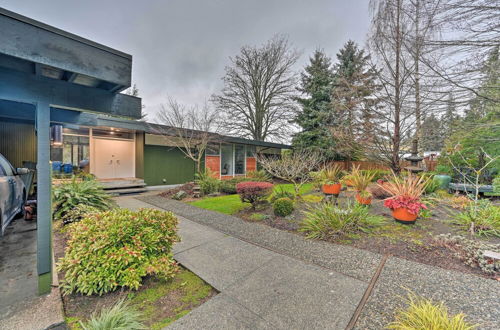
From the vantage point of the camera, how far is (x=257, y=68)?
16203 mm

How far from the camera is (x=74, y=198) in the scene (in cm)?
433

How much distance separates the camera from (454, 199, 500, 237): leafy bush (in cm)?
365

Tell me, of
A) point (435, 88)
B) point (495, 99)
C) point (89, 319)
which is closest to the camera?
point (89, 319)

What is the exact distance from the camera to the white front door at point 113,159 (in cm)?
859

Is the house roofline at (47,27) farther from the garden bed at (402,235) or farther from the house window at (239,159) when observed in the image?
the house window at (239,159)

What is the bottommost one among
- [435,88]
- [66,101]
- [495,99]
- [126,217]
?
[126,217]

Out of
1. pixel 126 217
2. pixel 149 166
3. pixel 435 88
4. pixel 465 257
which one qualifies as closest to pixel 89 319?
pixel 126 217

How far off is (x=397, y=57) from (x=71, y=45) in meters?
8.02

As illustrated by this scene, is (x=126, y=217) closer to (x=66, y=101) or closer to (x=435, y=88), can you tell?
(x=66, y=101)

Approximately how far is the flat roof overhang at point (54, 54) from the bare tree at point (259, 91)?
1395 centimetres

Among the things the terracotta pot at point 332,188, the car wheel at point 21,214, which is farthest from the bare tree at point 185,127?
the terracotta pot at point 332,188

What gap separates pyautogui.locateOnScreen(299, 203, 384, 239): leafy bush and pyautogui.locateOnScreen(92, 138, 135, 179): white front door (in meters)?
8.75

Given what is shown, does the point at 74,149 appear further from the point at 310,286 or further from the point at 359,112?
the point at 359,112

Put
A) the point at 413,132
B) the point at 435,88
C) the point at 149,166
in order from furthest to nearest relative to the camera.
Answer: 1. the point at 149,166
2. the point at 413,132
3. the point at 435,88
